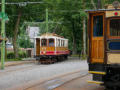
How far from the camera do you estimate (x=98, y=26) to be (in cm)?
1069

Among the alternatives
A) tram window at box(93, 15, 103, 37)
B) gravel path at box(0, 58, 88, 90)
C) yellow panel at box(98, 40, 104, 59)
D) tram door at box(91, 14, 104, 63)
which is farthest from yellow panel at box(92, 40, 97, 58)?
gravel path at box(0, 58, 88, 90)

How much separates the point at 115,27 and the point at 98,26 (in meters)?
0.74

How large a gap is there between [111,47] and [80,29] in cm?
3363

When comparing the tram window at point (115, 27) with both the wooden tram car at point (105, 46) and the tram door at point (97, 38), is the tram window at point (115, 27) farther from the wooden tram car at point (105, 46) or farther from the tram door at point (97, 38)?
the tram door at point (97, 38)

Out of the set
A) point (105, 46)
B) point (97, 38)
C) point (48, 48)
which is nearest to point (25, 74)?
point (97, 38)

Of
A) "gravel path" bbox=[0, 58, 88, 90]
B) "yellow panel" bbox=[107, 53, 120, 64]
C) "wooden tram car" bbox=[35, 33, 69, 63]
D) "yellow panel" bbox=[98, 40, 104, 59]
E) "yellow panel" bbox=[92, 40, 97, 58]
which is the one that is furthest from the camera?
"wooden tram car" bbox=[35, 33, 69, 63]

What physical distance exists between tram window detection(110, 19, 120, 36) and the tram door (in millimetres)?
404

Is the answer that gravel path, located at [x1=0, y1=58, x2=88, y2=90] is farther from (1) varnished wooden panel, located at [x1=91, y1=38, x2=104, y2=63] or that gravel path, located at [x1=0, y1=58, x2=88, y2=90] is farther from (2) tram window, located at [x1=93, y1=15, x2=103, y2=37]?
(2) tram window, located at [x1=93, y1=15, x2=103, y2=37]

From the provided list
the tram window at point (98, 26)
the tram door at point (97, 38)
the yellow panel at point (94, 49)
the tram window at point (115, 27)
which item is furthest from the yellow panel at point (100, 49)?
the tram window at point (115, 27)

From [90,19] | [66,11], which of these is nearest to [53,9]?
[66,11]

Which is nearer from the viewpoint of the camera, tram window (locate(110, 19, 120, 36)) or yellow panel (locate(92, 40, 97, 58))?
tram window (locate(110, 19, 120, 36))

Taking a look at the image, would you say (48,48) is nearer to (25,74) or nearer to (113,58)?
(25,74)

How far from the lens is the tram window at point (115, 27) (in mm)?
10102

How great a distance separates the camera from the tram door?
34.7 ft
